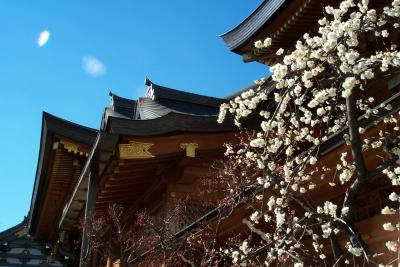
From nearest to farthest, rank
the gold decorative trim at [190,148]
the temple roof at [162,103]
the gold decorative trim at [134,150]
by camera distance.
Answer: the gold decorative trim at [134,150]
the gold decorative trim at [190,148]
the temple roof at [162,103]

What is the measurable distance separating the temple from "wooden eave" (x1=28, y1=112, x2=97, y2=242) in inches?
0.8

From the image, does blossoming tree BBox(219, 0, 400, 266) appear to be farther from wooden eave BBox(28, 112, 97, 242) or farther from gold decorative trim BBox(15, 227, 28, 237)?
gold decorative trim BBox(15, 227, 28, 237)

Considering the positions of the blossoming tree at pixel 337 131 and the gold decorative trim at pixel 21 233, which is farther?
the gold decorative trim at pixel 21 233

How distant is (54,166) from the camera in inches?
448

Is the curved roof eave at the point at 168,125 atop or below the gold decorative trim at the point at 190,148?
atop

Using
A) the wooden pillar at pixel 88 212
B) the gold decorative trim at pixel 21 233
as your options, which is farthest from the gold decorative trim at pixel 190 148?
the gold decorative trim at pixel 21 233

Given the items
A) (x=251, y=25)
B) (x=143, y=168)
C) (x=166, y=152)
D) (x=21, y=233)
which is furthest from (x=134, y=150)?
(x=21, y=233)

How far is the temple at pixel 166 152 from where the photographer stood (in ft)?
22.6

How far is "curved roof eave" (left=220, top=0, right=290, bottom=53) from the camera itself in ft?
26.9

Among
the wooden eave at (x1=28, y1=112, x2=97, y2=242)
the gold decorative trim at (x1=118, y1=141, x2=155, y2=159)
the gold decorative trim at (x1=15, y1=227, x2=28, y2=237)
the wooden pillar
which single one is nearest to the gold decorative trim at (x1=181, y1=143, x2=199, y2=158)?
the gold decorative trim at (x1=118, y1=141, x2=155, y2=159)

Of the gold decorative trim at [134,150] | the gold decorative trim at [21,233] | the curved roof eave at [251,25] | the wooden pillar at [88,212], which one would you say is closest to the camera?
the wooden pillar at [88,212]

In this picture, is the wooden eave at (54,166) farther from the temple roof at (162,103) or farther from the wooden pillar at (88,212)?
the temple roof at (162,103)

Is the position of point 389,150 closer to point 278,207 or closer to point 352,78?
point 352,78

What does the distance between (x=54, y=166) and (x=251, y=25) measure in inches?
232
